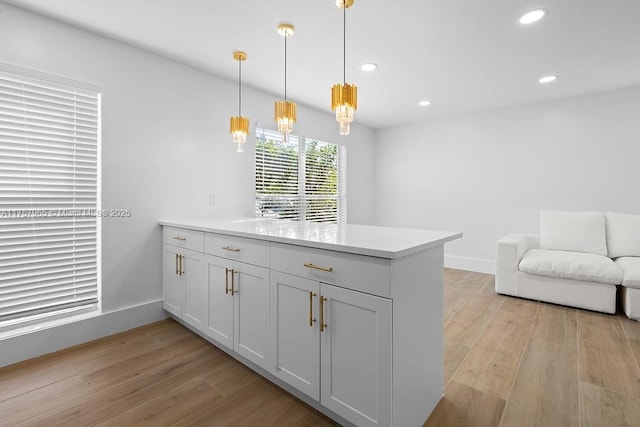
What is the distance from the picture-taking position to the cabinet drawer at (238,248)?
1.84 metres

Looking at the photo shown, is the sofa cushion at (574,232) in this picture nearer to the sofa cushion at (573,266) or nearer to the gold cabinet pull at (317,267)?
the sofa cushion at (573,266)

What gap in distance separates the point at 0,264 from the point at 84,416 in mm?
1254

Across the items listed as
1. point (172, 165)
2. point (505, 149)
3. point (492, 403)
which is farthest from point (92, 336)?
point (505, 149)

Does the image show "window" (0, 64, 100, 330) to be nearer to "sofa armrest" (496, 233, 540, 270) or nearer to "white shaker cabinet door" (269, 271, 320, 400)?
"white shaker cabinet door" (269, 271, 320, 400)

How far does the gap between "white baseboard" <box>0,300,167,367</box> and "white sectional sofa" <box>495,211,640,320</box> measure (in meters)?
3.71

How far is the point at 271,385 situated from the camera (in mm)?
1884

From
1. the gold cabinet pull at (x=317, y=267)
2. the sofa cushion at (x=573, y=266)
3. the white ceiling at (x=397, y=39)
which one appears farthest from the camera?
the sofa cushion at (x=573, y=266)

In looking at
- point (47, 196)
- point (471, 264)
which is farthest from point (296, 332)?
point (471, 264)

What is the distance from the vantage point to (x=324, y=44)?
8.31 ft

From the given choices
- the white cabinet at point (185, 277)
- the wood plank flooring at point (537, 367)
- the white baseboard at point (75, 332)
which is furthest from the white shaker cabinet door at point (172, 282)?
the wood plank flooring at point (537, 367)

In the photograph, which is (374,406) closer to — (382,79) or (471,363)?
(471,363)

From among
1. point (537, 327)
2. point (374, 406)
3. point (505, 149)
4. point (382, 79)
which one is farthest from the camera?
point (505, 149)

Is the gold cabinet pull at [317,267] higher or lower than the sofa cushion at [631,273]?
higher

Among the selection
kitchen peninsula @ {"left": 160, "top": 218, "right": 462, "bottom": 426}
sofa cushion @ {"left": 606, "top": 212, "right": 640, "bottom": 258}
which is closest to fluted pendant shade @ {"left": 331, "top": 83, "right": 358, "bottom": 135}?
kitchen peninsula @ {"left": 160, "top": 218, "right": 462, "bottom": 426}
